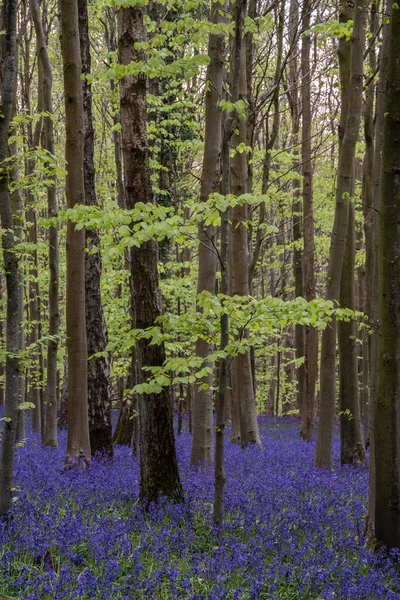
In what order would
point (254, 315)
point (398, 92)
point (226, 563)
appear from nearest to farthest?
point (226, 563), point (254, 315), point (398, 92)

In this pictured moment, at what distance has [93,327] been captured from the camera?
37.7 ft

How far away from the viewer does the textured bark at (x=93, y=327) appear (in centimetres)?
1128

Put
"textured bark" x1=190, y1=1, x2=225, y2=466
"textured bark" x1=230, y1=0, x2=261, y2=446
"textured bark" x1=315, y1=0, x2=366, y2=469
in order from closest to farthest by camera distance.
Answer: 1. "textured bark" x1=315, y1=0, x2=366, y2=469
2. "textured bark" x1=190, y1=1, x2=225, y2=466
3. "textured bark" x1=230, y1=0, x2=261, y2=446

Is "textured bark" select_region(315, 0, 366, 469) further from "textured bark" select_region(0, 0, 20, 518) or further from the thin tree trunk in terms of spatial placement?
the thin tree trunk

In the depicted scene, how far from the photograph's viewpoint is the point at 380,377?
6.38 meters

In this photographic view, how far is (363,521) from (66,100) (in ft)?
25.1

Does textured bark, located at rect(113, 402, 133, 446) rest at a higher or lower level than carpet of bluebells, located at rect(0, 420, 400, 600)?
lower

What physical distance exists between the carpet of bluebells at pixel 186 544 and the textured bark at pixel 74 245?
3.08ft

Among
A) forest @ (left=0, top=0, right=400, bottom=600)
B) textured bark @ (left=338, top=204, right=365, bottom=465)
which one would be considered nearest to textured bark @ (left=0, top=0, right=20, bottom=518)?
forest @ (left=0, top=0, right=400, bottom=600)

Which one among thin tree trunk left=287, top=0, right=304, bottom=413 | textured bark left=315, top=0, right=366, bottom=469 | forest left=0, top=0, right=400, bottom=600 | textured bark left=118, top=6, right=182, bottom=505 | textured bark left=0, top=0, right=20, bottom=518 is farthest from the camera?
thin tree trunk left=287, top=0, right=304, bottom=413

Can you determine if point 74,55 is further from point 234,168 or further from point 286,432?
point 286,432

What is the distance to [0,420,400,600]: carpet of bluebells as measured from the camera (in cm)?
447

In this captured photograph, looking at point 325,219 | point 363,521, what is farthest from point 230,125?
point 325,219

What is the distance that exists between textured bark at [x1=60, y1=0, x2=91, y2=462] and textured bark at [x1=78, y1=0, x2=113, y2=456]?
173cm
